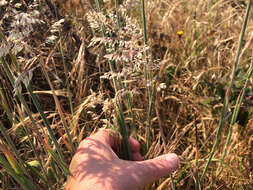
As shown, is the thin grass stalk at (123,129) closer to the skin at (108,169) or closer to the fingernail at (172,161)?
the skin at (108,169)

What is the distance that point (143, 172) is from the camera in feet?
2.23

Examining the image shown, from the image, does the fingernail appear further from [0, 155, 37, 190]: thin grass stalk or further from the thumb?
[0, 155, 37, 190]: thin grass stalk

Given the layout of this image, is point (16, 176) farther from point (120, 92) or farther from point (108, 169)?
point (120, 92)

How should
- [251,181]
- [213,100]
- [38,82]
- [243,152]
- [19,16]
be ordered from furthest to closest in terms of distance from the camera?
[38,82] < [213,100] < [243,152] < [251,181] < [19,16]

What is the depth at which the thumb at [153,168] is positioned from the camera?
0.67m

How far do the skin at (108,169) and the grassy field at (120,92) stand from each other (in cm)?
5

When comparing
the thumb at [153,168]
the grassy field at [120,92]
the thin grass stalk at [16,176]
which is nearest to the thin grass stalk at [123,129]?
the grassy field at [120,92]

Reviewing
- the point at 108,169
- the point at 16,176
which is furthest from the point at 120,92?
the point at 16,176

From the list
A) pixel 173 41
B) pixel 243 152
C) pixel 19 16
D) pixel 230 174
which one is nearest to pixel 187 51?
pixel 173 41

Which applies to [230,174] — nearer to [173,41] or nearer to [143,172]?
[143,172]

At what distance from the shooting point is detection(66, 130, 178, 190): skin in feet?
2.09

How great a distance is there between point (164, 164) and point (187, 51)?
1044 mm

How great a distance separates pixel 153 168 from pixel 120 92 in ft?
0.85

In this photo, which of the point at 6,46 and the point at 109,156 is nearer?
the point at 6,46
